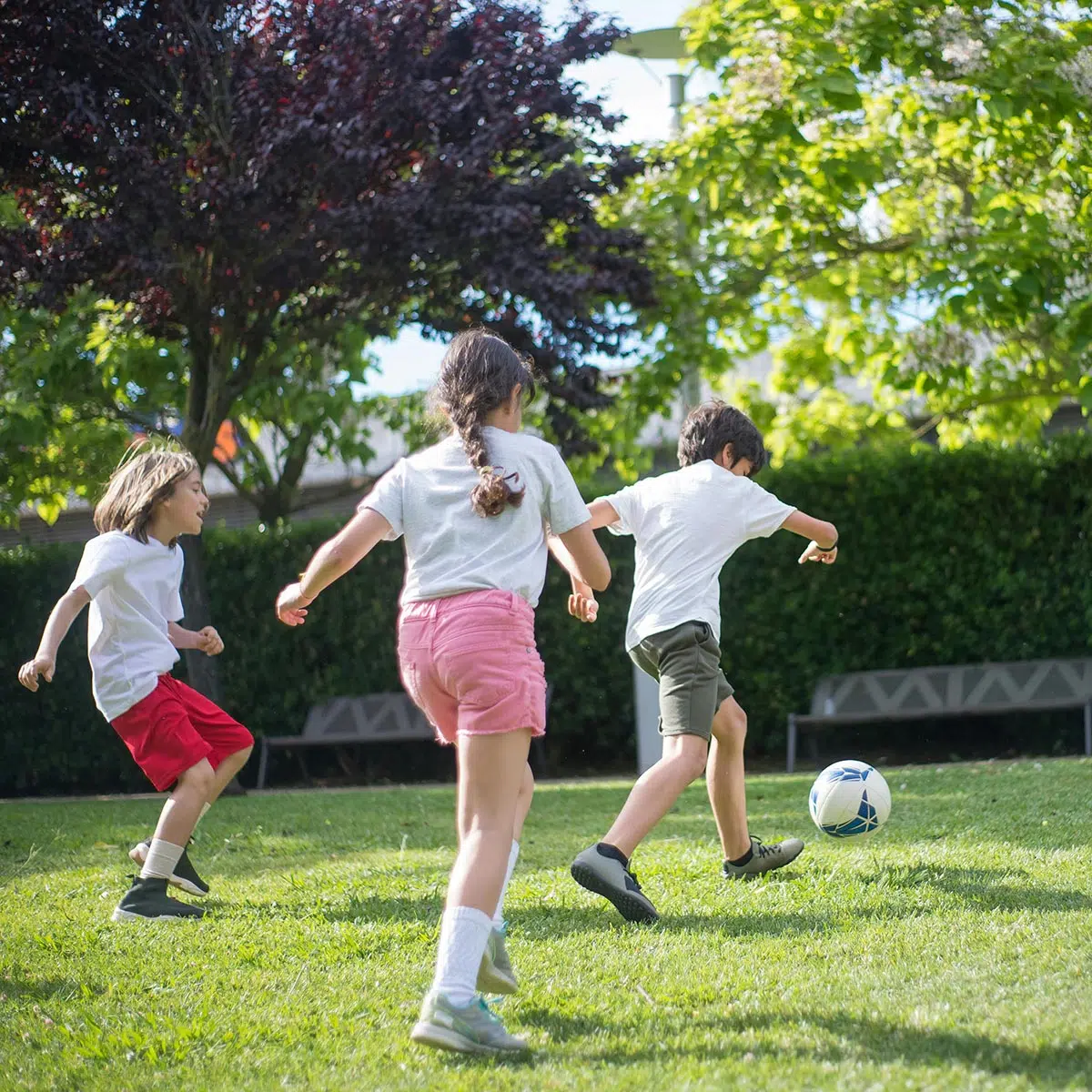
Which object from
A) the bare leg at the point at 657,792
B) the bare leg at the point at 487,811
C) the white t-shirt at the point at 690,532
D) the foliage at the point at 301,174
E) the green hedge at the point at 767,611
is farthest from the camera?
the green hedge at the point at 767,611

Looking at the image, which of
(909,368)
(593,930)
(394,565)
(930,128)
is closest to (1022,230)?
(930,128)

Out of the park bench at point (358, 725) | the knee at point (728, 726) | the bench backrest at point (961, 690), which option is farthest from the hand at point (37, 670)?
the bench backrest at point (961, 690)

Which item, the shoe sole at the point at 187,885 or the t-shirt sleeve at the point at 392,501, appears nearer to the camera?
the t-shirt sleeve at the point at 392,501

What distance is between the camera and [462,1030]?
2.82m

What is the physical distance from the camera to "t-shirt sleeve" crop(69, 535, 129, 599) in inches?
194

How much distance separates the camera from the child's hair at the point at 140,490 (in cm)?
513

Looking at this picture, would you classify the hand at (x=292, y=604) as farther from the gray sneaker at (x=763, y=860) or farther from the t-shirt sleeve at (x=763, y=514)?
the gray sneaker at (x=763, y=860)

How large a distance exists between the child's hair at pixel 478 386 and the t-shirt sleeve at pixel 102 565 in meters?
2.14

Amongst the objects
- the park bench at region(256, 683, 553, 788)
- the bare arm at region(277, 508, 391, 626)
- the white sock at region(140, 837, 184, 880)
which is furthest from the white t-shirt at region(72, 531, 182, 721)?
the park bench at region(256, 683, 553, 788)

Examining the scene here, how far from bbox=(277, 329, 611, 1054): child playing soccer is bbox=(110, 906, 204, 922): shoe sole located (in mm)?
1798

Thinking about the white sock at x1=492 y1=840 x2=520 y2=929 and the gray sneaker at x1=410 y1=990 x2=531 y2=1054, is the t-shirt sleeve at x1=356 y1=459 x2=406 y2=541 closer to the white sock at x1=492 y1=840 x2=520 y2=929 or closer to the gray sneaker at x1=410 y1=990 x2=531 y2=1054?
the white sock at x1=492 y1=840 x2=520 y2=929

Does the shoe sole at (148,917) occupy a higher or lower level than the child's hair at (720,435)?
lower

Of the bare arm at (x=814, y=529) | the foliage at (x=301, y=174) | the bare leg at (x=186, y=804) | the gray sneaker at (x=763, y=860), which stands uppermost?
the foliage at (x=301, y=174)

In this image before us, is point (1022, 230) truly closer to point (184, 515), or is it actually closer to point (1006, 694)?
point (1006, 694)
